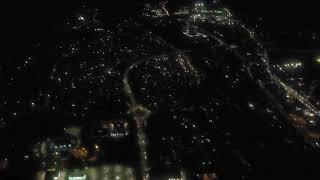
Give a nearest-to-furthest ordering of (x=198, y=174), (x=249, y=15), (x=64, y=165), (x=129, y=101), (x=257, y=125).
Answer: (x=198, y=174)
(x=64, y=165)
(x=257, y=125)
(x=129, y=101)
(x=249, y=15)

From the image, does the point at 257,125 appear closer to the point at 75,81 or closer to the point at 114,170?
the point at 114,170

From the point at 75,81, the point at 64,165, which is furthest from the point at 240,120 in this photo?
the point at 75,81

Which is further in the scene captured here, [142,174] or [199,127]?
[199,127]

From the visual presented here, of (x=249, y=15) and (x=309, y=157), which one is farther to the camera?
(x=249, y=15)

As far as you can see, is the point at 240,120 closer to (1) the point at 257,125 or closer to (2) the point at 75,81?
(1) the point at 257,125

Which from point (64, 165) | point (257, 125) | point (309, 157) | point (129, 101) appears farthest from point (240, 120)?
point (64, 165)

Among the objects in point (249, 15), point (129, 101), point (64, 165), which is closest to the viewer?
point (64, 165)

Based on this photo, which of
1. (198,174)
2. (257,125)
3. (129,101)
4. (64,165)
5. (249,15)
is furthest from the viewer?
(249,15)

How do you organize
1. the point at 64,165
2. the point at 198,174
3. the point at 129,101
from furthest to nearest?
1. the point at 129,101
2. the point at 64,165
3. the point at 198,174
